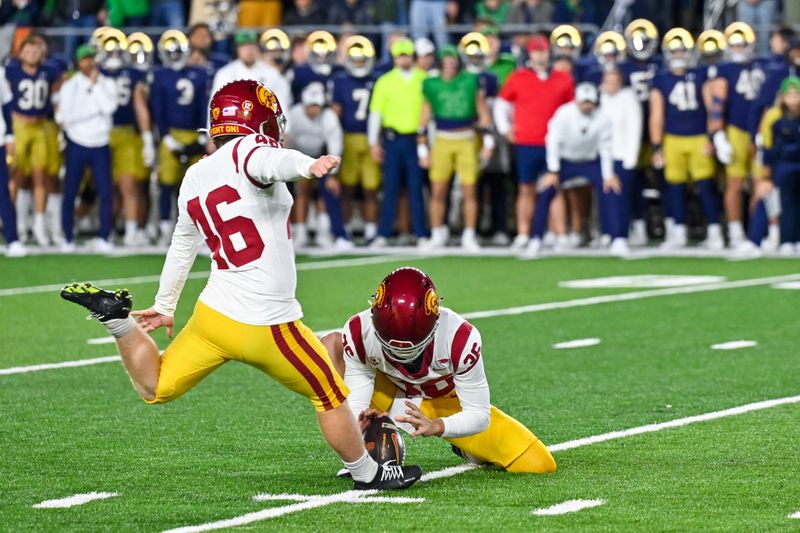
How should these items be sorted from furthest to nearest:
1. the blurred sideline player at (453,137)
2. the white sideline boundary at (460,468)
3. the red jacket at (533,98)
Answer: the blurred sideline player at (453,137) → the red jacket at (533,98) → the white sideline boundary at (460,468)

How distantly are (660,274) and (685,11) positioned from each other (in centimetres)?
557

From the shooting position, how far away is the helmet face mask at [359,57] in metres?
16.6

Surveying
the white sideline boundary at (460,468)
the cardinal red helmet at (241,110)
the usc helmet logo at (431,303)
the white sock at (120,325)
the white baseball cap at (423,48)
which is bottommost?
the white sideline boundary at (460,468)

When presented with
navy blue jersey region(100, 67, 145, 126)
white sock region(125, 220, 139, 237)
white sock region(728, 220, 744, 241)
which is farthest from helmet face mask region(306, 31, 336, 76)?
white sock region(728, 220, 744, 241)

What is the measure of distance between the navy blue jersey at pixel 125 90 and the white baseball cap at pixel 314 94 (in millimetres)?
1718

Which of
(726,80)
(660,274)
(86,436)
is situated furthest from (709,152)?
(86,436)

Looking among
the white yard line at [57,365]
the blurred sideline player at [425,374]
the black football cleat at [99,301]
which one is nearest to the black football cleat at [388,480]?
the blurred sideline player at [425,374]

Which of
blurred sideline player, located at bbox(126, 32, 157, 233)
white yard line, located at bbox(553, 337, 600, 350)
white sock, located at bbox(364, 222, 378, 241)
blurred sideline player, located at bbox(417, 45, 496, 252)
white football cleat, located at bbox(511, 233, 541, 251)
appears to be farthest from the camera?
white sock, located at bbox(364, 222, 378, 241)

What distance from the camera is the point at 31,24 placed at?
19656 mm

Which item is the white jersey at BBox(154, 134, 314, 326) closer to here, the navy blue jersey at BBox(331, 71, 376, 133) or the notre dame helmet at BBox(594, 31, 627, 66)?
the notre dame helmet at BBox(594, 31, 627, 66)

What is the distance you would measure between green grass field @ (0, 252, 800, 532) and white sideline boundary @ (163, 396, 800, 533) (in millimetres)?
42

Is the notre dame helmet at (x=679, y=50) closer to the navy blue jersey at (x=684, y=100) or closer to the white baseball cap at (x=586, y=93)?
the navy blue jersey at (x=684, y=100)

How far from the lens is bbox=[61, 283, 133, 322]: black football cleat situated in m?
5.63

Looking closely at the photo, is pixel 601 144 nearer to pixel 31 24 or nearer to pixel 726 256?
pixel 726 256
